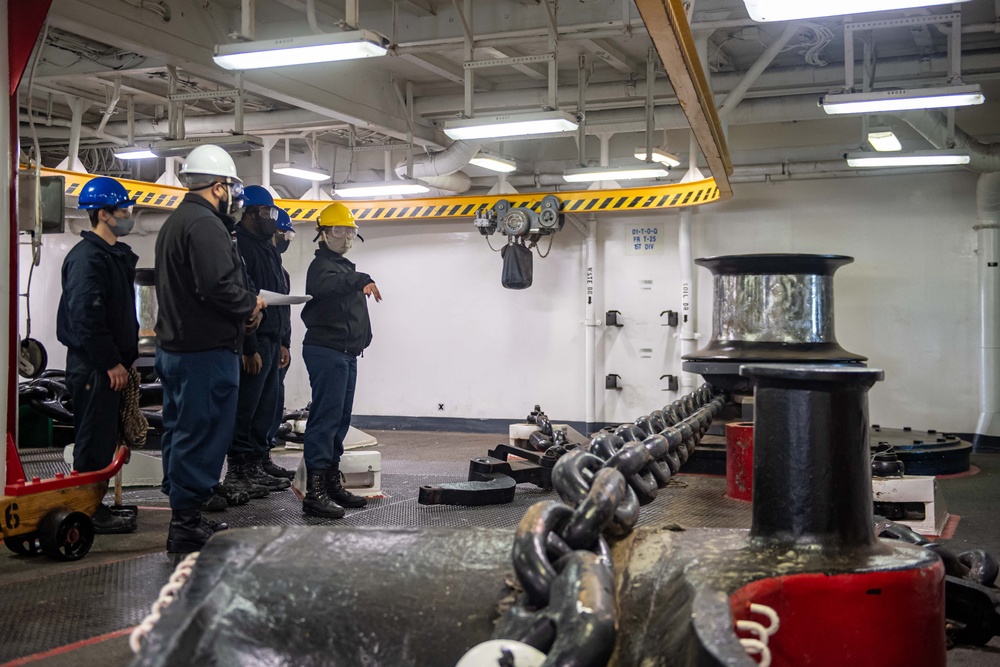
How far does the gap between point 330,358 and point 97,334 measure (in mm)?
1186

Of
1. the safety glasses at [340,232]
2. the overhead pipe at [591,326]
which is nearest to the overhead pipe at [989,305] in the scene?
the overhead pipe at [591,326]

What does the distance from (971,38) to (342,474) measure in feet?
22.6

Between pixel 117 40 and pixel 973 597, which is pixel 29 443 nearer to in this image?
pixel 117 40

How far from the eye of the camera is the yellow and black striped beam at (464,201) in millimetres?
9219

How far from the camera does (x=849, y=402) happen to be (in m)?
1.57

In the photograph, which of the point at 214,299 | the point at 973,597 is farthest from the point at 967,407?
the point at 214,299

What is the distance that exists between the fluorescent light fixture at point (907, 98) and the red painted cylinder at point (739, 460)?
9.48ft

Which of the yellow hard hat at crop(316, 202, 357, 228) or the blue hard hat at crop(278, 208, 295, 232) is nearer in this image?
the yellow hard hat at crop(316, 202, 357, 228)

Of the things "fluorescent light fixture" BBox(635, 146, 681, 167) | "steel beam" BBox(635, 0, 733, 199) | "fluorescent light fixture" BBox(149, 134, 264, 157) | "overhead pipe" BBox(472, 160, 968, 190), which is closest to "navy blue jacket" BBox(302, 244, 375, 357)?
"steel beam" BBox(635, 0, 733, 199)

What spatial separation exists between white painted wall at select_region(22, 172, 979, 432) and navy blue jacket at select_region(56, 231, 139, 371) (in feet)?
21.9

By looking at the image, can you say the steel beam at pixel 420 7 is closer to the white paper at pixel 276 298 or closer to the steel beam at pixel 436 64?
the steel beam at pixel 436 64

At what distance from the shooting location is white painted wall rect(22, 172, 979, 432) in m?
9.22

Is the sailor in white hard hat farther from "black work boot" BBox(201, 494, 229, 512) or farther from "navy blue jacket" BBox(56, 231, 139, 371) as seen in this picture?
"black work boot" BBox(201, 494, 229, 512)

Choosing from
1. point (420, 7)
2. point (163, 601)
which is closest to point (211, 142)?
point (420, 7)
